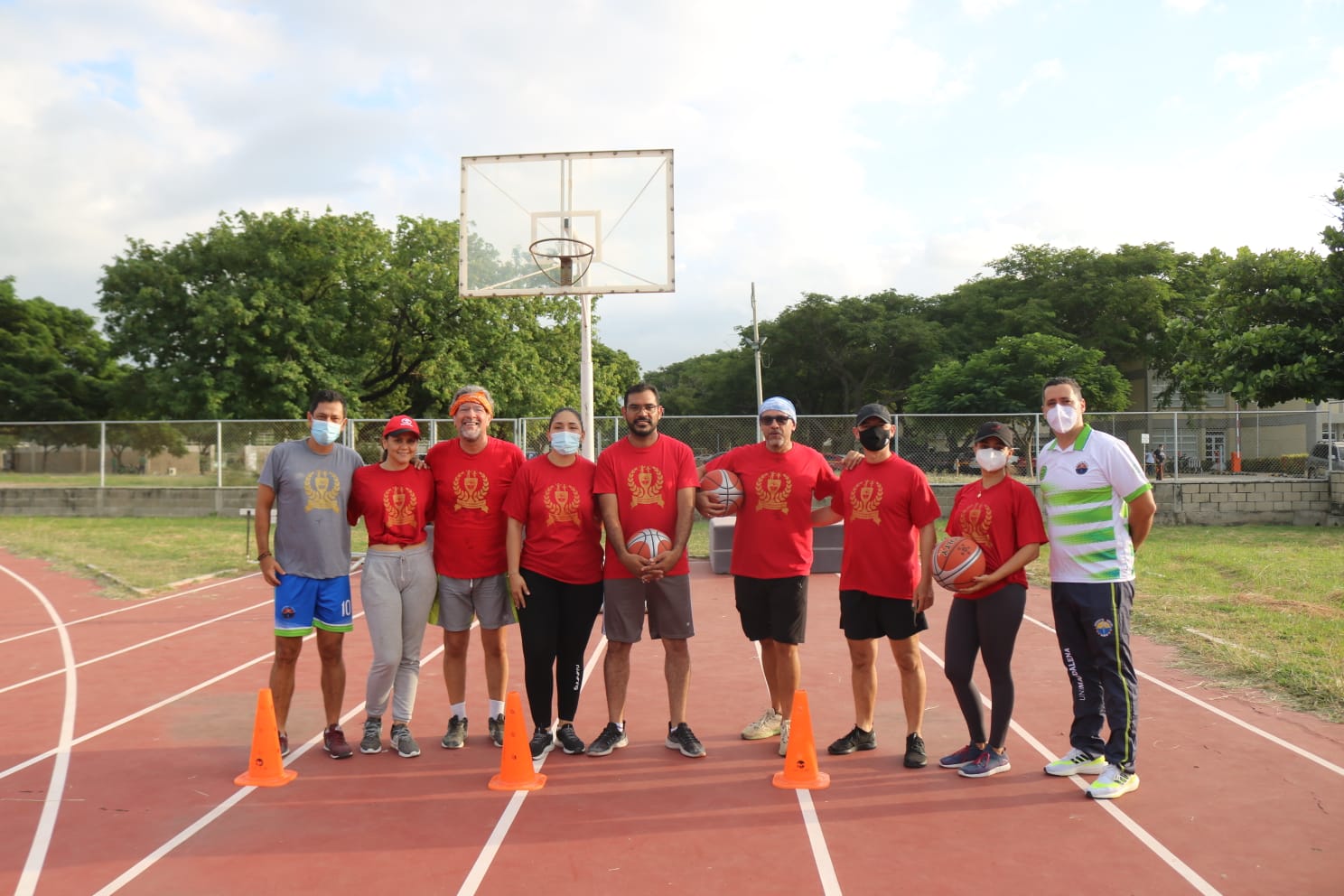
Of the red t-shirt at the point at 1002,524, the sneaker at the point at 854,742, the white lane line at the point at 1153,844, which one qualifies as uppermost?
the red t-shirt at the point at 1002,524

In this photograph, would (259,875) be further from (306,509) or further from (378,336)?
(378,336)

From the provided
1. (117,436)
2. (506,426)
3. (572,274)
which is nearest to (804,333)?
(506,426)

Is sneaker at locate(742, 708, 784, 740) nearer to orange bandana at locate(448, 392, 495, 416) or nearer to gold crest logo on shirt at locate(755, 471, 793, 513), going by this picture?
gold crest logo on shirt at locate(755, 471, 793, 513)

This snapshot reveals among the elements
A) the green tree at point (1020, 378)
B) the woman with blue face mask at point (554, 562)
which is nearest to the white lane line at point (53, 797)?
the woman with blue face mask at point (554, 562)

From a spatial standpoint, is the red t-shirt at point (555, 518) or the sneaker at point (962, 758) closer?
the sneaker at point (962, 758)

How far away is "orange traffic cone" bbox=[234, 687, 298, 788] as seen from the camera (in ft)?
16.2

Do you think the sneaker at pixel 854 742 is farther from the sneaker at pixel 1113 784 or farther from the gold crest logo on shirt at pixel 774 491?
the gold crest logo on shirt at pixel 774 491

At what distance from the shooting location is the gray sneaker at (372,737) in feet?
17.6

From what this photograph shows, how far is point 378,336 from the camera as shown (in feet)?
106

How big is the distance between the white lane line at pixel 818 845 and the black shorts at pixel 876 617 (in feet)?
3.06

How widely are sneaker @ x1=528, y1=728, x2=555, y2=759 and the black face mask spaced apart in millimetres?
2429

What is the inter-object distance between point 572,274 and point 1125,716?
9.62 metres

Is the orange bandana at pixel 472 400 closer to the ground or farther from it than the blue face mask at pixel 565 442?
farther from it

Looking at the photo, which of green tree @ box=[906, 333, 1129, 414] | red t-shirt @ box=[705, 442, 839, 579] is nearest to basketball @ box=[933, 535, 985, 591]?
red t-shirt @ box=[705, 442, 839, 579]
